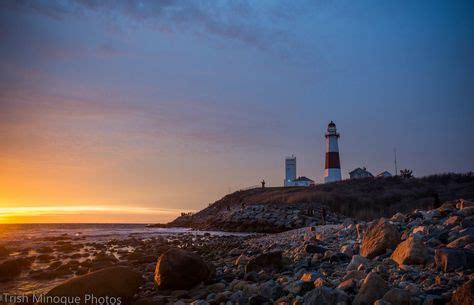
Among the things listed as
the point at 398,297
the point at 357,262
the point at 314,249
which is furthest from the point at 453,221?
the point at 398,297

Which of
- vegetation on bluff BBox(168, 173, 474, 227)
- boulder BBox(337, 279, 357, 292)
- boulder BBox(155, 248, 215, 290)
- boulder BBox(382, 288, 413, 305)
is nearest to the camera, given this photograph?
boulder BBox(382, 288, 413, 305)

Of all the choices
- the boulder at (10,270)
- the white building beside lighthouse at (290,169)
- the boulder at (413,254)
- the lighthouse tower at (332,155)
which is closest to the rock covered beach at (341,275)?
the boulder at (413,254)

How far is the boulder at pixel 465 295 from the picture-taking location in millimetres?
3707

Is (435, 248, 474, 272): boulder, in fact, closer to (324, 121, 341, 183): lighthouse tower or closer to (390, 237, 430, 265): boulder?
(390, 237, 430, 265): boulder

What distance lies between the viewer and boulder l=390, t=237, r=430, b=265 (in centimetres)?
575

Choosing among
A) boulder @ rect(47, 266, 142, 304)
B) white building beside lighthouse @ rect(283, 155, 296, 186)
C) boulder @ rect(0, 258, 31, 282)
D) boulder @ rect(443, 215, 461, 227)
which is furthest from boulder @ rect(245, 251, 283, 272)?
white building beside lighthouse @ rect(283, 155, 296, 186)

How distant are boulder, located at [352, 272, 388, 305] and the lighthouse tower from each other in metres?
53.7

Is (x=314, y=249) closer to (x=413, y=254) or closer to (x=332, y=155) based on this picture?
(x=413, y=254)

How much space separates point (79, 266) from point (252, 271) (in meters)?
7.92

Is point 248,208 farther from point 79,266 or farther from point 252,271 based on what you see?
point 252,271

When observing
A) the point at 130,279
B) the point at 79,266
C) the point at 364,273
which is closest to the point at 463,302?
the point at 364,273

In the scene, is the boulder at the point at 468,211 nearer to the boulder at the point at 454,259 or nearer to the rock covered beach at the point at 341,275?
the rock covered beach at the point at 341,275

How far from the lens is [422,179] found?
44156 mm

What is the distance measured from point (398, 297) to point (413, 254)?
6.14 ft
